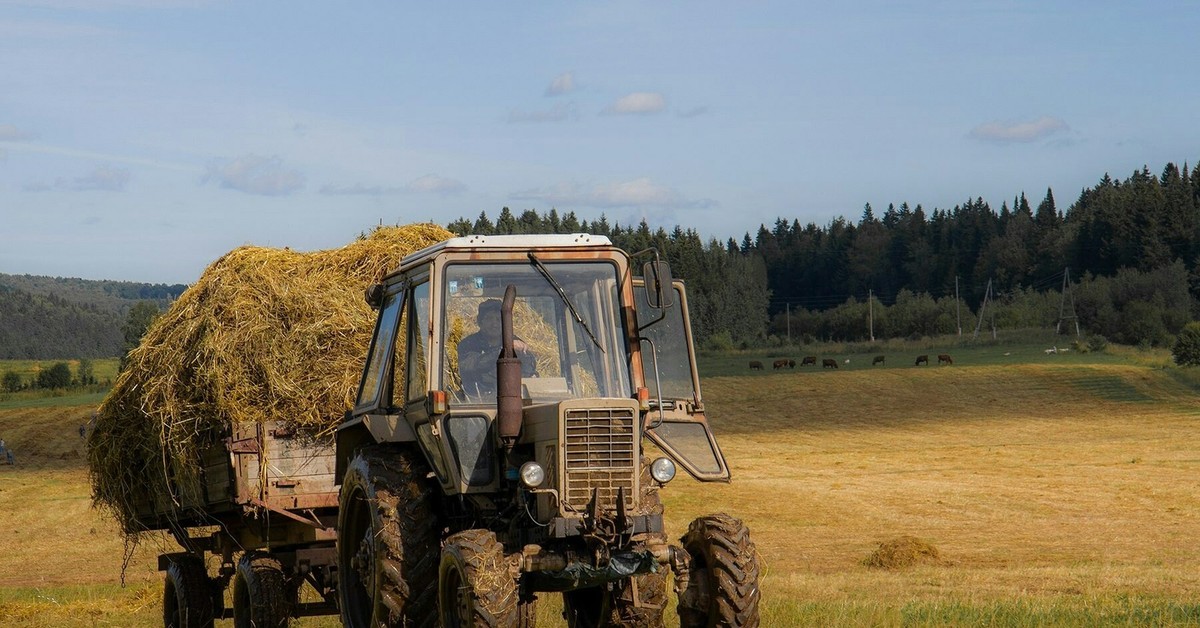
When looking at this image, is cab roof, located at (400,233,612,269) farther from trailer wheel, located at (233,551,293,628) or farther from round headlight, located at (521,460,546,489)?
trailer wheel, located at (233,551,293,628)

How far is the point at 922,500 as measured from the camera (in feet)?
89.5

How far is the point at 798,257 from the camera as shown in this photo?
16875 cm

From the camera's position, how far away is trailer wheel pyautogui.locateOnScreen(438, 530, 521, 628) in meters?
7.32

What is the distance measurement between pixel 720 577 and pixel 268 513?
4.48 meters

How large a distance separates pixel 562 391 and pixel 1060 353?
2574 inches

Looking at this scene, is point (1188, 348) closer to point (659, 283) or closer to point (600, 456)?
point (659, 283)

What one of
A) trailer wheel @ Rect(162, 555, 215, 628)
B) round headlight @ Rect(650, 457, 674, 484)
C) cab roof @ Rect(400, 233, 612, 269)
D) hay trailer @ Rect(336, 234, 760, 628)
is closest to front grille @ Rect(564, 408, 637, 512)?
hay trailer @ Rect(336, 234, 760, 628)

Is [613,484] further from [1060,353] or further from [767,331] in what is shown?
[767,331]

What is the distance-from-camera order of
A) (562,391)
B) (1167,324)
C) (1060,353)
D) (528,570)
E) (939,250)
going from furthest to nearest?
1. (939,250)
2. (1167,324)
3. (1060,353)
4. (562,391)
5. (528,570)

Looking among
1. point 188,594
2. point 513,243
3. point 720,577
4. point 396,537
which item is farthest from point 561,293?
point 188,594

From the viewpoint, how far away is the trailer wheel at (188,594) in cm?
1209

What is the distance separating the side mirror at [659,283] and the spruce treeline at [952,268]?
72647 millimetres

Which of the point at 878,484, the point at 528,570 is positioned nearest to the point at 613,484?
the point at 528,570

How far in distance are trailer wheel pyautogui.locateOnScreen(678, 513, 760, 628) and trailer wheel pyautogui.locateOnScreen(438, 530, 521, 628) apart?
1.00 metres
